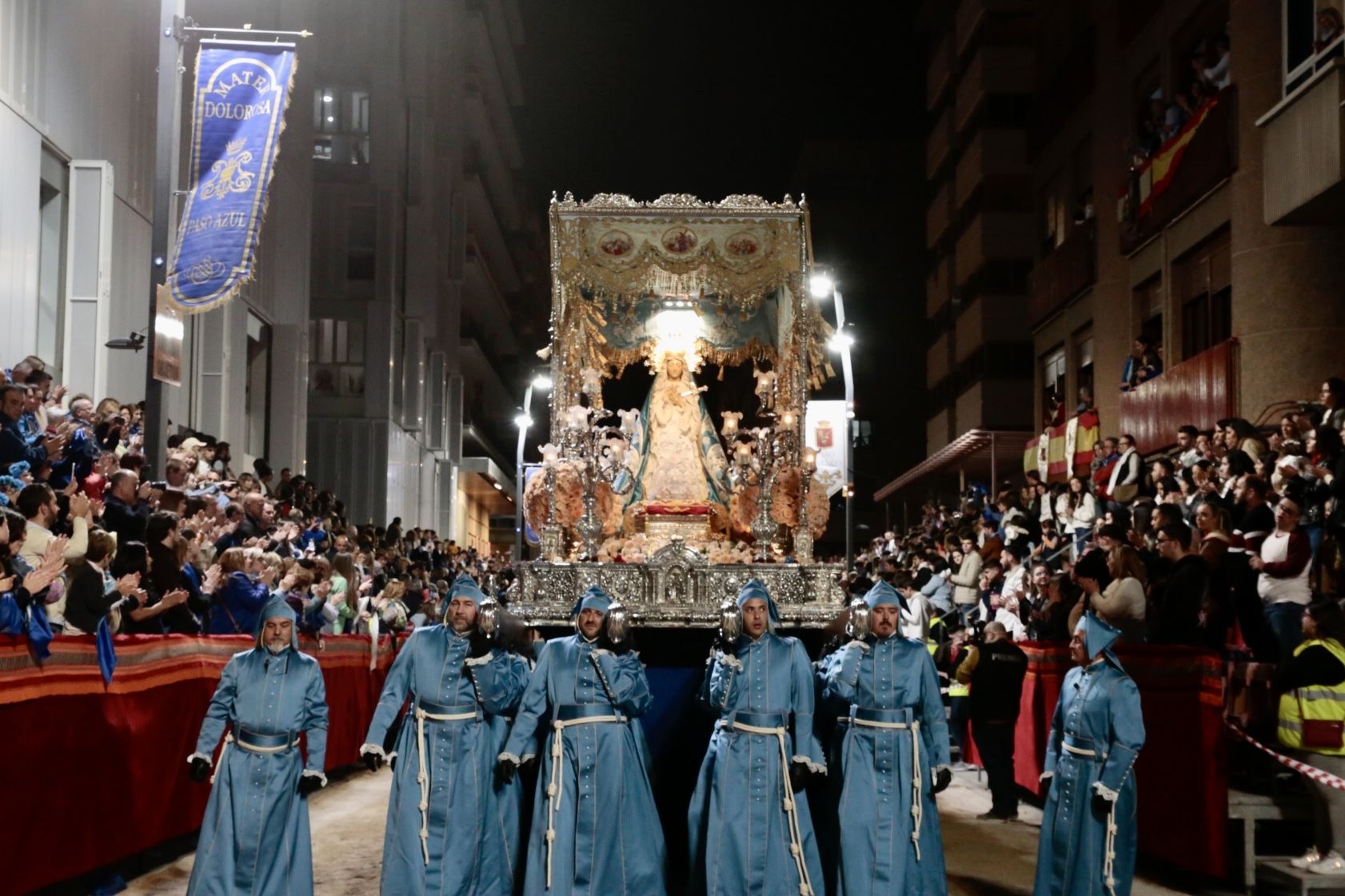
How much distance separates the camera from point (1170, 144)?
2558 centimetres

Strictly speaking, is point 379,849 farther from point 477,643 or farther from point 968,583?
point 968,583

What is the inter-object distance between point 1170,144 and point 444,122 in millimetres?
25981

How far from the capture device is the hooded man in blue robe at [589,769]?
31.8ft

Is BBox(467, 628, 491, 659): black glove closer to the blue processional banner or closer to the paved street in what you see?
the paved street

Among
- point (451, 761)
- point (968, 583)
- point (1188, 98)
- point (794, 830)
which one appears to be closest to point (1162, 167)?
point (1188, 98)

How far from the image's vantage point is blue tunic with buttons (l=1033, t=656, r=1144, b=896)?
9.54m

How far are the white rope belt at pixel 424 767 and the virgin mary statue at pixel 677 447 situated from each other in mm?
5557

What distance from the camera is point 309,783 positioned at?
9195 mm

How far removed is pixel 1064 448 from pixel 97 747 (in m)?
22.7

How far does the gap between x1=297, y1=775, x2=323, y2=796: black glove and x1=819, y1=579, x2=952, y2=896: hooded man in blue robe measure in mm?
3277

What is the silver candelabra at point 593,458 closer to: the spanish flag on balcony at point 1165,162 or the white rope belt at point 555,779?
the white rope belt at point 555,779

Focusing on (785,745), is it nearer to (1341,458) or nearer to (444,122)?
(1341,458)

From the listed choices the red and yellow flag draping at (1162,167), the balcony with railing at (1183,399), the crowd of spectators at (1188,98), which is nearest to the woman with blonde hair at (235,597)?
the balcony with railing at (1183,399)

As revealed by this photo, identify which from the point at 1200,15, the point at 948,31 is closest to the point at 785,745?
the point at 1200,15
